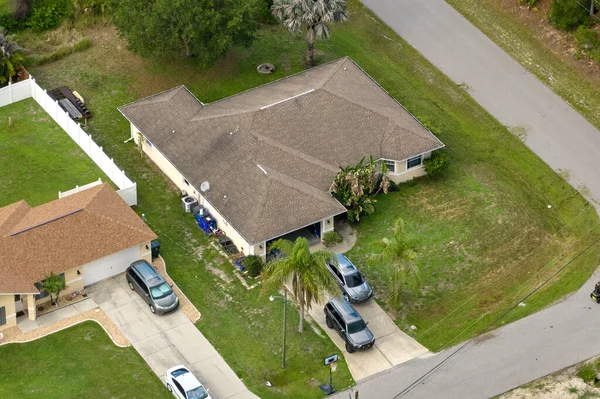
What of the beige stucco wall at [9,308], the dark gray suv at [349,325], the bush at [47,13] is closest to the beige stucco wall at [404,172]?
the dark gray suv at [349,325]

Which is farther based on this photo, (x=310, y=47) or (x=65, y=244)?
(x=310, y=47)

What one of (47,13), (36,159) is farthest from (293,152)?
(47,13)

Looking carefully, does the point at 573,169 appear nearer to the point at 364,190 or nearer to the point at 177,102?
the point at 364,190

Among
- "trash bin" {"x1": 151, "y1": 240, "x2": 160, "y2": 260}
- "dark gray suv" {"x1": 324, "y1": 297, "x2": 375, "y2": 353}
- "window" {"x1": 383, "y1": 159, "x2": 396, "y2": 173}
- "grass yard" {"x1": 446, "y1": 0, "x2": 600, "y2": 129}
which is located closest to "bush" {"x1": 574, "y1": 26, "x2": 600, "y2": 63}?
"grass yard" {"x1": 446, "y1": 0, "x2": 600, "y2": 129}

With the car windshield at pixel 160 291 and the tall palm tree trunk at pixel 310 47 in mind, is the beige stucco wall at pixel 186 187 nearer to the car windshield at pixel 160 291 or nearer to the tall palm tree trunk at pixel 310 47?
the car windshield at pixel 160 291

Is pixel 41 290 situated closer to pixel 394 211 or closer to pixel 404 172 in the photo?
pixel 394 211

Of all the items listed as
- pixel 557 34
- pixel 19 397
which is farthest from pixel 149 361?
pixel 557 34
